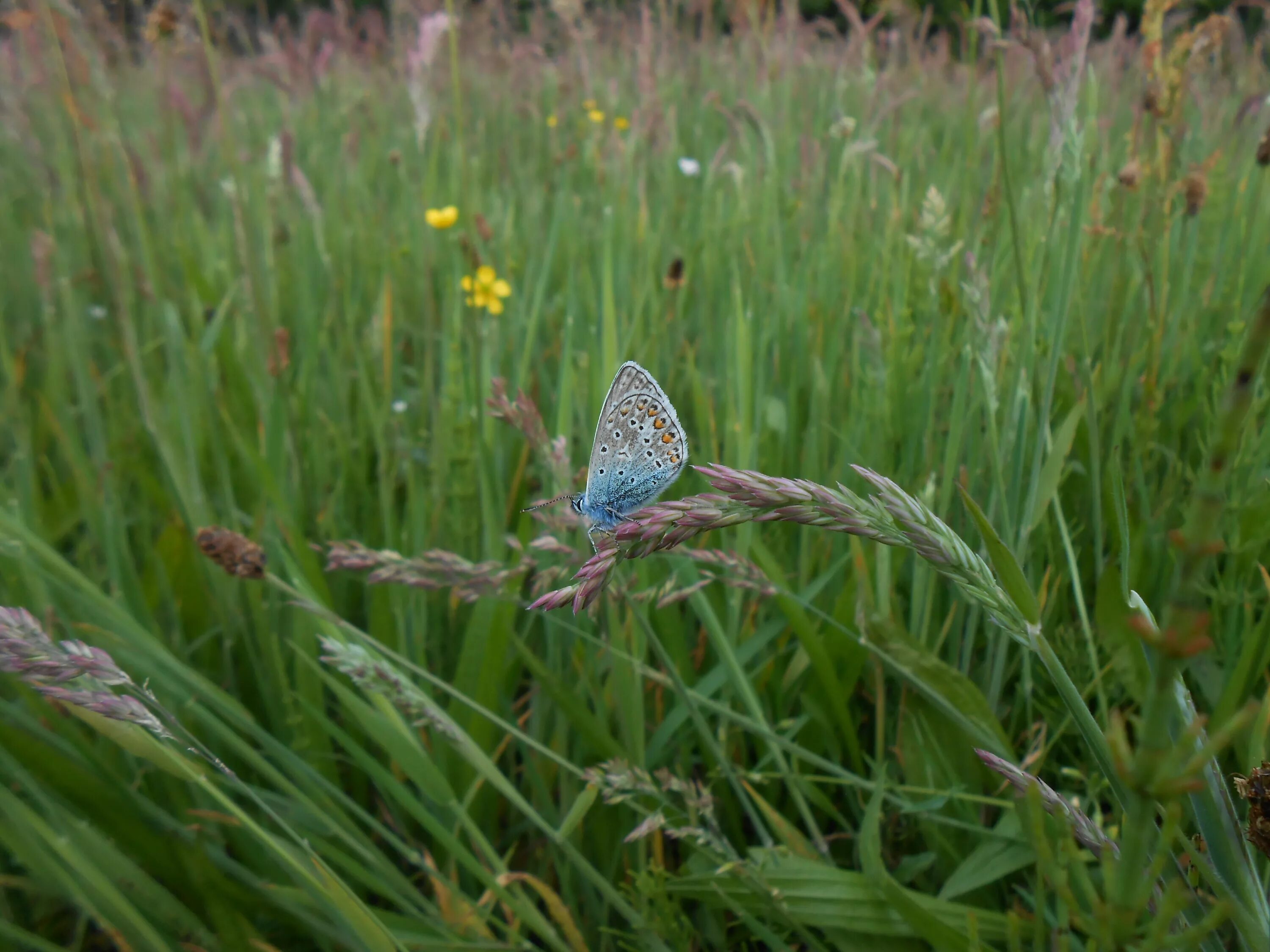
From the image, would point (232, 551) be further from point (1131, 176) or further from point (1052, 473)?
point (1131, 176)

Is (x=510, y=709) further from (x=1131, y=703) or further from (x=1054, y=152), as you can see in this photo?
(x=1054, y=152)

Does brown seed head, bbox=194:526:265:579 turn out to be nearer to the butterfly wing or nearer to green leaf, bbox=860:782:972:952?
the butterfly wing

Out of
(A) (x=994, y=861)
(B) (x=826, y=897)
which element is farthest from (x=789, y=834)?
(A) (x=994, y=861)

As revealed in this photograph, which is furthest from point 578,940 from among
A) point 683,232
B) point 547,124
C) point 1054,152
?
point 547,124

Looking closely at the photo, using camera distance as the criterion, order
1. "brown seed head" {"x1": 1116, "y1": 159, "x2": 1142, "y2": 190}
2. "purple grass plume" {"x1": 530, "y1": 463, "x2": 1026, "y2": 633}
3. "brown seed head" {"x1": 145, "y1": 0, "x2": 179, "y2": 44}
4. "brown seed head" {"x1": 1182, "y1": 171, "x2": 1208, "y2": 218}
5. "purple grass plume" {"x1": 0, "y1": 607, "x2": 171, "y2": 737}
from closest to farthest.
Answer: "purple grass plume" {"x1": 530, "y1": 463, "x2": 1026, "y2": 633} → "purple grass plume" {"x1": 0, "y1": 607, "x2": 171, "y2": 737} → "brown seed head" {"x1": 1116, "y1": 159, "x2": 1142, "y2": 190} → "brown seed head" {"x1": 1182, "y1": 171, "x2": 1208, "y2": 218} → "brown seed head" {"x1": 145, "y1": 0, "x2": 179, "y2": 44}

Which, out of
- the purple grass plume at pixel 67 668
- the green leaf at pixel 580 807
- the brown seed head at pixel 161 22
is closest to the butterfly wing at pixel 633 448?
the green leaf at pixel 580 807

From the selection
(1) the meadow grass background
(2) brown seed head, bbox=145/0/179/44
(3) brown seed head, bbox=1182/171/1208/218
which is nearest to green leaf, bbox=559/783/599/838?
(1) the meadow grass background

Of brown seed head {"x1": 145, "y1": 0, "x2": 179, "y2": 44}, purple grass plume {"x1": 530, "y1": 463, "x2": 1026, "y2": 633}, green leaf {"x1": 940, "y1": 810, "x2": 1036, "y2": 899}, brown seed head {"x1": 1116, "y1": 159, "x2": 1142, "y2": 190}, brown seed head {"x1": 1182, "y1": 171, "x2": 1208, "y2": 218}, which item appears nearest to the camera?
purple grass plume {"x1": 530, "y1": 463, "x2": 1026, "y2": 633}
